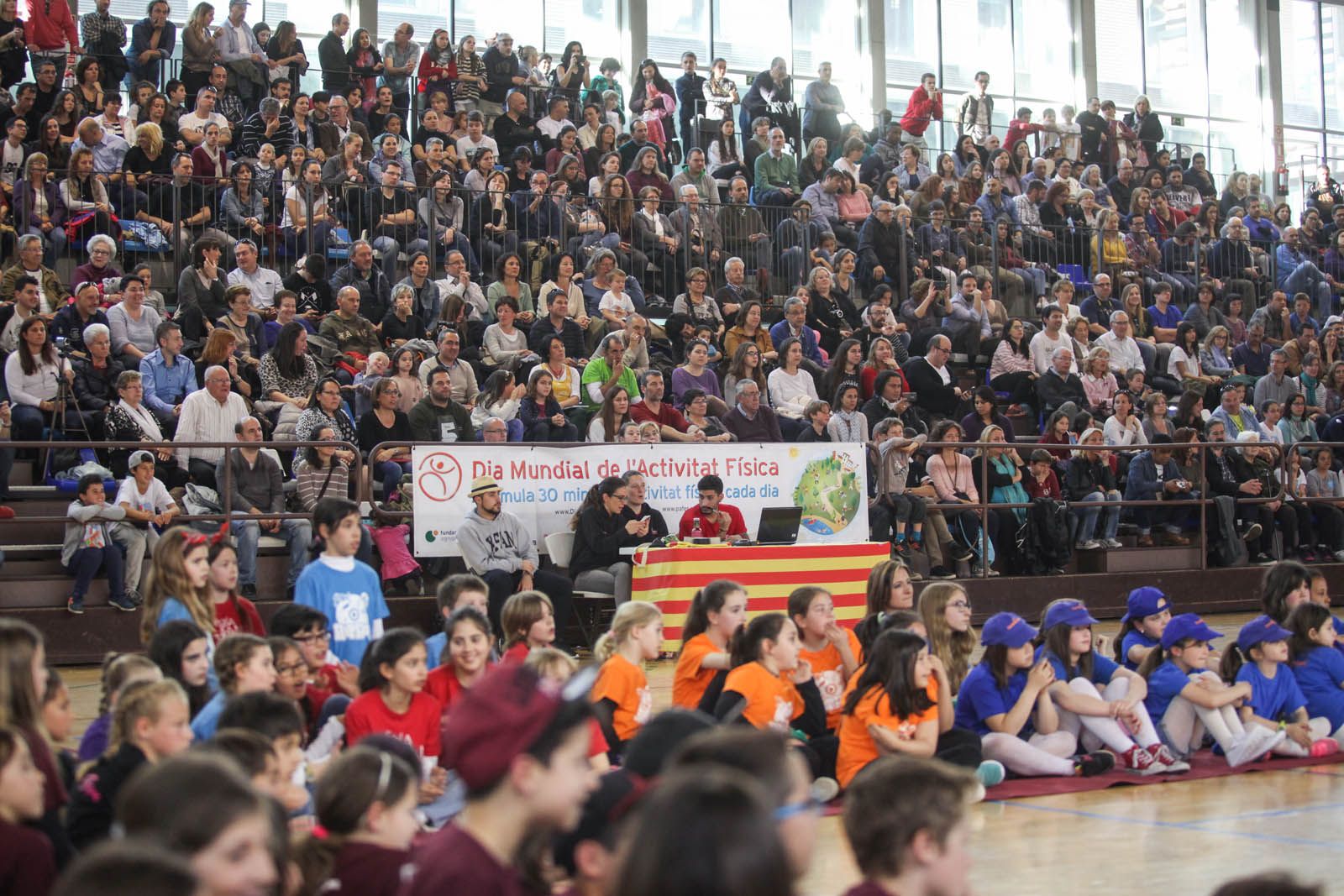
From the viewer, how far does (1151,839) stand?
620cm

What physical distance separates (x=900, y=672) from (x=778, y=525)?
528 centimetres

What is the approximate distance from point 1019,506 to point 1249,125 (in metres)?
18.4

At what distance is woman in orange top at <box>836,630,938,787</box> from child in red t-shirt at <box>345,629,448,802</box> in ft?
6.26

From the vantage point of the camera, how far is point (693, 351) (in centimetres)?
1426

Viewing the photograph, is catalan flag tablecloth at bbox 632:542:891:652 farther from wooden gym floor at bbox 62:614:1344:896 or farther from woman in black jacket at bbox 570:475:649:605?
wooden gym floor at bbox 62:614:1344:896

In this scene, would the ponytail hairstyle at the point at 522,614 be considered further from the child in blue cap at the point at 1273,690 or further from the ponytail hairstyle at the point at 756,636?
the child in blue cap at the point at 1273,690

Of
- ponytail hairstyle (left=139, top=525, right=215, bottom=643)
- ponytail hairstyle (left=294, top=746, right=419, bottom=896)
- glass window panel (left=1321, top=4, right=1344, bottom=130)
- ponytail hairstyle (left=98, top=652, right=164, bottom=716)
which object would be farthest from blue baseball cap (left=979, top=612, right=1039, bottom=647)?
glass window panel (left=1321, top=4, right=1344, bottom=130)

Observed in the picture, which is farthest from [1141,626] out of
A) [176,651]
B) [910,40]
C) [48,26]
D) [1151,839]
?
[910,40]

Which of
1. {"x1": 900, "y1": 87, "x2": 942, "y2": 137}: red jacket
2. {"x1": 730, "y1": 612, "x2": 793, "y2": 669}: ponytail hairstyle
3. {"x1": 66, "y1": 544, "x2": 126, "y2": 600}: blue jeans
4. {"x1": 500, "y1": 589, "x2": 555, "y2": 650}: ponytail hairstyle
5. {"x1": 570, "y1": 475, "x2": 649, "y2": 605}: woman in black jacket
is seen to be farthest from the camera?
{"x1": 900, "y1": 87, "x2": 942, "y2": 137}: red jacket

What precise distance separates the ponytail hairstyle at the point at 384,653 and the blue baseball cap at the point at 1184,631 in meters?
4.07

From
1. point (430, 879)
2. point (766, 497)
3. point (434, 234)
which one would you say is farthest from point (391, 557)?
point (430, 879)

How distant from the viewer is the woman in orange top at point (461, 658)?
21.0 ft

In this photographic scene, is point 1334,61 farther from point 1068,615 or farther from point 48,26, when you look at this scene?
point 1068,615

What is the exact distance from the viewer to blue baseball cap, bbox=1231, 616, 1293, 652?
8023 millimetres
